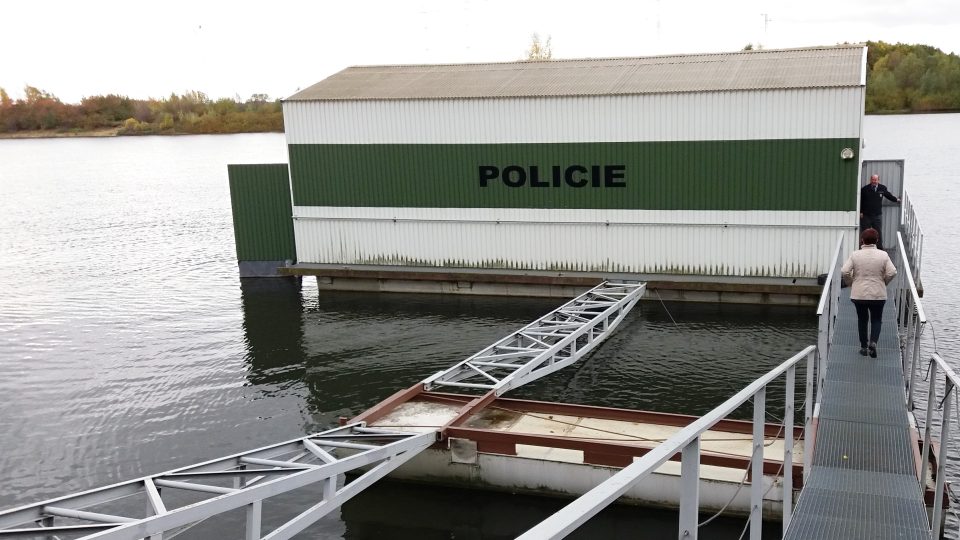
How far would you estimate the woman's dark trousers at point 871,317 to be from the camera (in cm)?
1205

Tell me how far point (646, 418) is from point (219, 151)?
394 ft

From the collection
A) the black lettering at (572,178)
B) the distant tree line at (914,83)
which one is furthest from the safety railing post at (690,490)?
the distant tree line at (914,83)

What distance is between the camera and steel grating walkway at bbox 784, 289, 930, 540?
7.54 meters

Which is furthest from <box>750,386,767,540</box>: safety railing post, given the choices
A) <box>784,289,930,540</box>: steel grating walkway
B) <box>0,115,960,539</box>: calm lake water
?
<box>0,115,960,539</box>: calm lake water

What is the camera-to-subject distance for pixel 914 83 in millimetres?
117188

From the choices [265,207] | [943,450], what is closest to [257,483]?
[943,450]

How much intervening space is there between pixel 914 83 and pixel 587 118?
10894 centimetres

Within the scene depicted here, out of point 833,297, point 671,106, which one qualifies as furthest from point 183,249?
point 833,297

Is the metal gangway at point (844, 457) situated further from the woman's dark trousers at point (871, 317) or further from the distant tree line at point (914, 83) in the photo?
the distant tree line at point (914, 83)

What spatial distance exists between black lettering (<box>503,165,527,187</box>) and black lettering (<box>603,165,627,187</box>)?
96.2 inches

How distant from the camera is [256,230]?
3027cm

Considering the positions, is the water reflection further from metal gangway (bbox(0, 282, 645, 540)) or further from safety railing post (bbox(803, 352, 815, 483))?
safety railing post (bbox(803, 352, 815, 483))

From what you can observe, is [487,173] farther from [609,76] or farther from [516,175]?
[609,76]

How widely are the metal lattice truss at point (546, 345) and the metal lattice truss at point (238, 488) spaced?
3224mm
